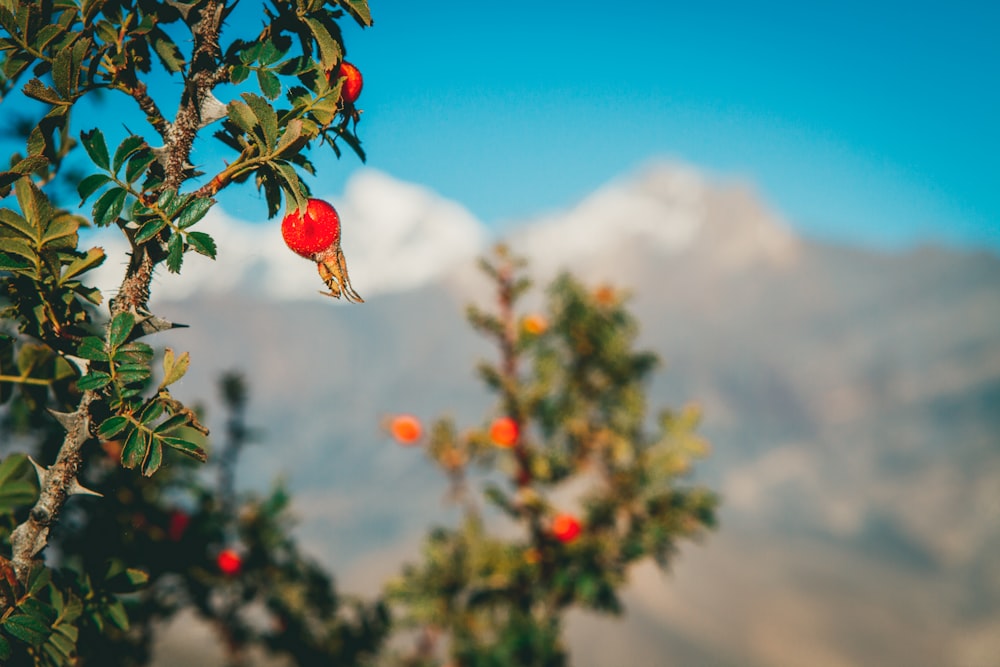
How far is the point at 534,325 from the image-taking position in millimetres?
4918

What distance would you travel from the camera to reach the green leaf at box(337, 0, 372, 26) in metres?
1.32

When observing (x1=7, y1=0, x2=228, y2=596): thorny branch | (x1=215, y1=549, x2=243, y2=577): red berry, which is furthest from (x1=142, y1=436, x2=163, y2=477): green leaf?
(x1=215, y1=549, x2=243, y2=577): red berry

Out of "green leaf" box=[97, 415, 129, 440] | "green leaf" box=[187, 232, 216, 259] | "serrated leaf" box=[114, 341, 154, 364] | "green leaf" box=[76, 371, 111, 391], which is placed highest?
"green leaf" box=[187, 232, 216, 259]

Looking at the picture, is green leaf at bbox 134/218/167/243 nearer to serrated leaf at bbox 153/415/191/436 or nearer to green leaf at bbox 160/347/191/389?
green leaf at bbox 160/347/191/389

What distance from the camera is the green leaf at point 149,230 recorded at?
1193 mm

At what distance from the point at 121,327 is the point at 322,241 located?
1.51 feet

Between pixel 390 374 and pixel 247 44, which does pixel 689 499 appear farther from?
pixel 390 374

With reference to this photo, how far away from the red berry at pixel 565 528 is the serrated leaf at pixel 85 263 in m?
3.75

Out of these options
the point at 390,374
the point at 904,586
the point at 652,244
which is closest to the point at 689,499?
the point at 904,586

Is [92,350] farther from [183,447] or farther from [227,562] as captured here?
[227,562]

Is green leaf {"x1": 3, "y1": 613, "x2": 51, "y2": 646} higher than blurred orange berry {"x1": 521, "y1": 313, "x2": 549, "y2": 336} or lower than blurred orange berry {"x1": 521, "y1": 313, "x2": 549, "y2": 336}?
lower

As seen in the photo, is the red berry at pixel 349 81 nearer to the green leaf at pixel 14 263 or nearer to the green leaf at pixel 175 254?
the green leaf at pixel 175 254

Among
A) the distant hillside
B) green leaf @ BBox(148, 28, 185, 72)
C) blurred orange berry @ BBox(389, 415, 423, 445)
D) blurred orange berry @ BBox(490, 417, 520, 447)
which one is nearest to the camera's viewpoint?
green leaf @ BBox(148, 28, 185, 72)

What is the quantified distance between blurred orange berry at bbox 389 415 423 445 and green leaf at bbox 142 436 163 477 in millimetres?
3443
